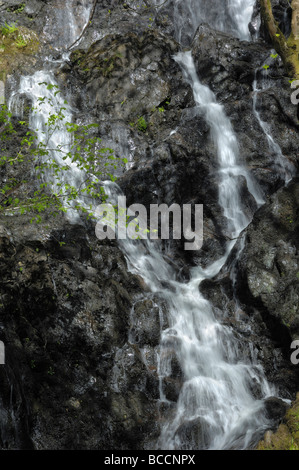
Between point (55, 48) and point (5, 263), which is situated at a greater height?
point (55, 48)

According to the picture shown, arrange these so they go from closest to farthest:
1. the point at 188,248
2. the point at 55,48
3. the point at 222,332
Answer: the point at 222,332 < the point at 188,248 < the point at 55,48

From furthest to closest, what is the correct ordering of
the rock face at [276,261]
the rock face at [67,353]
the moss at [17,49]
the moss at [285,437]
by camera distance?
the moss at [17,49]
the rock face at [276,261]
the rock face at [67,353]
the moss at [285,437]

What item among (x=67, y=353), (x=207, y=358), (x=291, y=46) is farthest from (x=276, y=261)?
(x=291, y=46)

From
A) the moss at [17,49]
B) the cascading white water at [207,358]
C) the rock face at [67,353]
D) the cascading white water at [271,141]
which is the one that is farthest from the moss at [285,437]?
the moss at [17,49]

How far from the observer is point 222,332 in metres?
7.59

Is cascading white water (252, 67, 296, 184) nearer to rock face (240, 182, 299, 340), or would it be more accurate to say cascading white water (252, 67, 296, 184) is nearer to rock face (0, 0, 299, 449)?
rock face (0, 0, 299, 449)

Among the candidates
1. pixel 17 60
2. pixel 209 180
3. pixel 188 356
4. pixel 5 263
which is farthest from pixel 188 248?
pixel 17 60

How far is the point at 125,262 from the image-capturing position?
8.37m

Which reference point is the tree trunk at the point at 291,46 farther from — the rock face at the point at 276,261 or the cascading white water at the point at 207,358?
the rock face at the point at 276,261

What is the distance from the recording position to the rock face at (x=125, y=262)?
6125 mm

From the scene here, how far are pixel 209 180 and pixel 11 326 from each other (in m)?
6.26

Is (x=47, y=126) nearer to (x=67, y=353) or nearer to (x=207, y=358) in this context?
(x=67, y=353)

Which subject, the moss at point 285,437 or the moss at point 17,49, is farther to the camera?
the moss at point 17,49

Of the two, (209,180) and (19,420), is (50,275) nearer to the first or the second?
A: (19,420)
